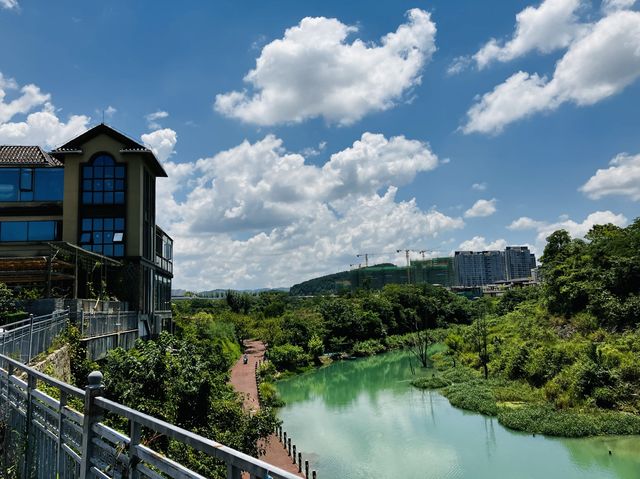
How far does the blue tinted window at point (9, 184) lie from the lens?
76.9 feet

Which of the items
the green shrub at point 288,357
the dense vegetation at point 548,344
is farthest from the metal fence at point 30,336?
the green shrub at point 288,357

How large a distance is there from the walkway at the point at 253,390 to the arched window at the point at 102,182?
11.4m

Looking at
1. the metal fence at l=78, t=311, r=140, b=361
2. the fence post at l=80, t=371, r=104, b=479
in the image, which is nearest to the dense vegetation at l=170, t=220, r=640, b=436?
the metal fence at l=78, t=311, r=140, b=361

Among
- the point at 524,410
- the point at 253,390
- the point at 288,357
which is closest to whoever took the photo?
the point at 524,410

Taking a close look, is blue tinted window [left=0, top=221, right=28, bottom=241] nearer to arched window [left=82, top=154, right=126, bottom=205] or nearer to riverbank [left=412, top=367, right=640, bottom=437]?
arched window [left=82, top=154, right=126, bottom=205]

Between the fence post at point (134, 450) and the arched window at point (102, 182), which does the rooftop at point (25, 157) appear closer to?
the arched window at point (102, 182)

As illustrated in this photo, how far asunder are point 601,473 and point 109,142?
25969mm

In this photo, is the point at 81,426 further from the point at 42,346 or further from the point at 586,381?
the point at 586,381

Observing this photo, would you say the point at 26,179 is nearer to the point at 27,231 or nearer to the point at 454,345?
the point at 27,231

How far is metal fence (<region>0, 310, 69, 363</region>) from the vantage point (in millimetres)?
8836

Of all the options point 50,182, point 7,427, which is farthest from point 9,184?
point 7,427

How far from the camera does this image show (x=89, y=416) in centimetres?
353

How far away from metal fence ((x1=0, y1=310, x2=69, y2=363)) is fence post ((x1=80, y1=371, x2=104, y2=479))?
223 inches

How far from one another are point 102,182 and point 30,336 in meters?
15.1
